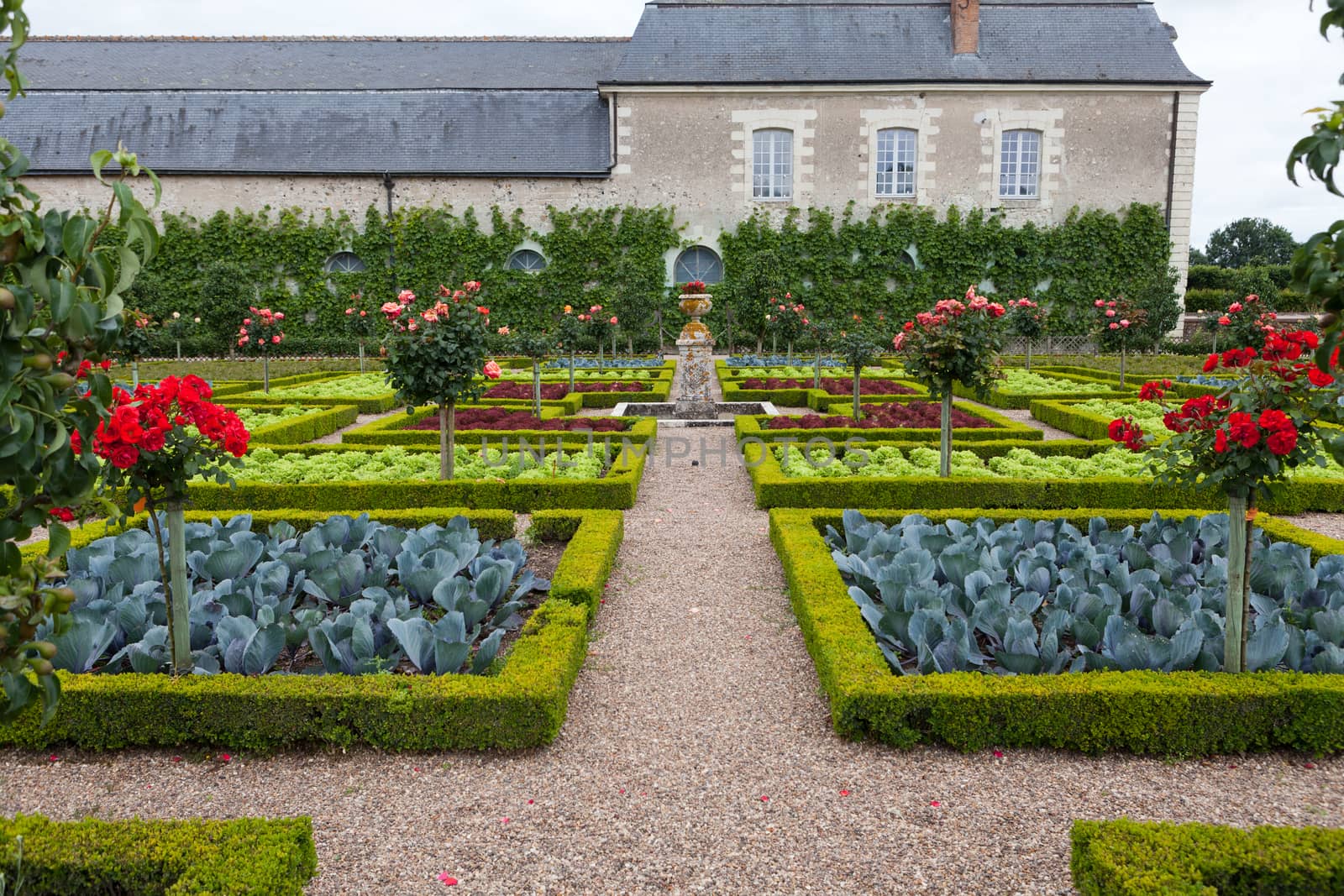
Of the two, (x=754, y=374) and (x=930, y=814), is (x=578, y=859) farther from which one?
(x=754, y=374)

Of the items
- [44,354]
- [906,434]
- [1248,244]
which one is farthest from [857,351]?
[1248,244]

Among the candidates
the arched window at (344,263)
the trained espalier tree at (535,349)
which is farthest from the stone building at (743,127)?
the trained espalier tree at (535,349)

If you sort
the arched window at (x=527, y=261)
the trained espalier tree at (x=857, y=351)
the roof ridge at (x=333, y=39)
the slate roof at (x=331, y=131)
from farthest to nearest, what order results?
the roof ridge at (x=333, y=39) → the arched window at (x=527, y=261) → the slate roof at (x=331, y=131) → the trained espalier tree at (x=857, y=351)

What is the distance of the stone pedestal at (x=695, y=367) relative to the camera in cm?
1215

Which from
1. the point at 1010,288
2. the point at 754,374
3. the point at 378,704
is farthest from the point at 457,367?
the point at 1010,288

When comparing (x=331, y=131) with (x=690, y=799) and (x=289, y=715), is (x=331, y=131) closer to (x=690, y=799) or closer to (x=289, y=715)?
(x=289, y=715)

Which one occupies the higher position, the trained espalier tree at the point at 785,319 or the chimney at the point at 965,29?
the chimney at the point at 965,29

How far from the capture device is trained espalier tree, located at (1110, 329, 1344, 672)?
346cm

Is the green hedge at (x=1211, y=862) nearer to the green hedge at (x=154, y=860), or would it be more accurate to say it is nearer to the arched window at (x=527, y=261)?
the green hedge at (x=154, y=860)

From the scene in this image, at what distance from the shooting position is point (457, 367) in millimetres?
7398

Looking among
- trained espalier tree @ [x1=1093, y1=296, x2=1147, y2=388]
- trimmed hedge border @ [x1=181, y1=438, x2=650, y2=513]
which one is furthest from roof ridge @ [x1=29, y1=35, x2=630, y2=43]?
trimmed hedge border @ [x1=181, y1=438, x2=650, y2=513]

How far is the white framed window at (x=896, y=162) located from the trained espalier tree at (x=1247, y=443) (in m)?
19.7

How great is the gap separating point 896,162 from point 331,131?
1487 centimetres

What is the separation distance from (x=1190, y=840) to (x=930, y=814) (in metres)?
0.85
